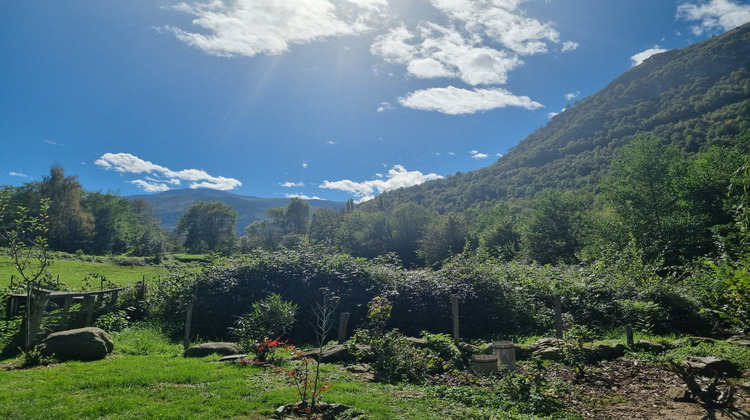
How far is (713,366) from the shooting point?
22.2 ft

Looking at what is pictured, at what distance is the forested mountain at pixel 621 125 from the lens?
63.2 m

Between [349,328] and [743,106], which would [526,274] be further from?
[743,106]

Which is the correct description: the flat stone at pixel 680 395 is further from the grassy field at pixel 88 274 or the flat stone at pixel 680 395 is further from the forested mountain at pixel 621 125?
the forested mountain at pixel 621 125

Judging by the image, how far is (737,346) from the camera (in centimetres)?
823

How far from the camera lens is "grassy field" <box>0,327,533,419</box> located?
5559 mm

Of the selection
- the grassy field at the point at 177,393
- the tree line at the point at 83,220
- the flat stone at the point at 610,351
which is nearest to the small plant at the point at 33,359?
the grassy field at the point at 177,393

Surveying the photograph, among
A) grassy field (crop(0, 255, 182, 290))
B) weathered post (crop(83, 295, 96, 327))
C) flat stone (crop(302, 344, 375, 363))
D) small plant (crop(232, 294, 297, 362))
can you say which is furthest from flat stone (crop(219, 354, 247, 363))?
grassy field (crop(0, 255, 182, 290))

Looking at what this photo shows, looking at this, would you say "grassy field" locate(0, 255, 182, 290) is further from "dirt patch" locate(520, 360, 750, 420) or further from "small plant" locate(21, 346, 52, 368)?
"dirt patch" locate(520, 360, 750, 420)

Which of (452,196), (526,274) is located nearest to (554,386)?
(526,274)

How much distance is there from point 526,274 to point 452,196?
9808 cm

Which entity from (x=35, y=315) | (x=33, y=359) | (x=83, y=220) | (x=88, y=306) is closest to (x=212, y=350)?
(x=33, y=359)

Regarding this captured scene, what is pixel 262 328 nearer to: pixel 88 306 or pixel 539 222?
pixel 88 306

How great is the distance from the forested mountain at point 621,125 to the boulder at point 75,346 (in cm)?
6097

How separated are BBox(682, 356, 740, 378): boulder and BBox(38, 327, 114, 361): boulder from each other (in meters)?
12.3
